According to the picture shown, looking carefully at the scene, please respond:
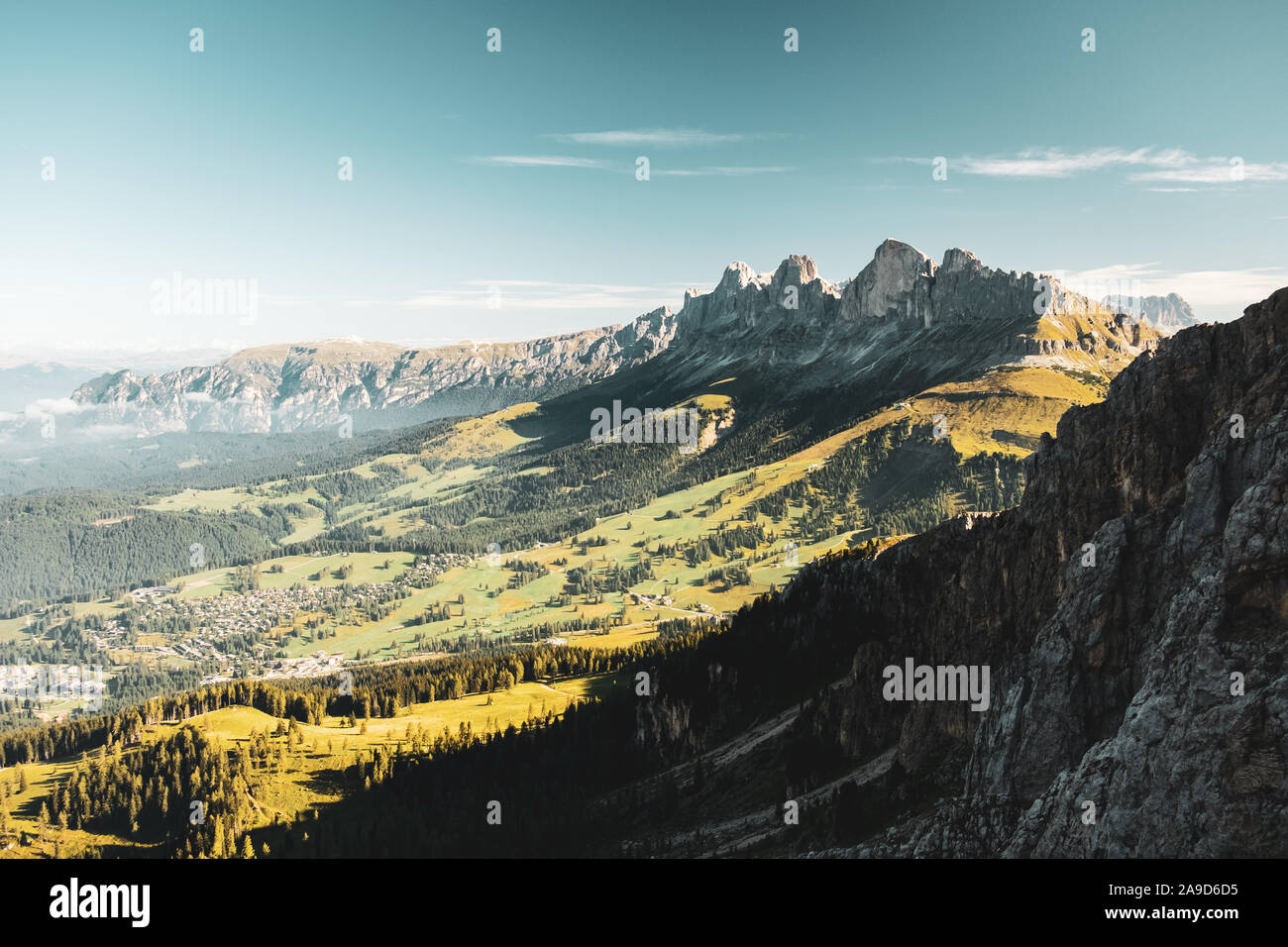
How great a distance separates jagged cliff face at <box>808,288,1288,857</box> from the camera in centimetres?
3619

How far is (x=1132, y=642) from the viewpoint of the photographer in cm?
5088

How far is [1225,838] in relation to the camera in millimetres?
33938

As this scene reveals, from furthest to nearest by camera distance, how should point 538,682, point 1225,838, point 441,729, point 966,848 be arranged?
point 538,682
point 441,729
point 966,848
point 1225,838

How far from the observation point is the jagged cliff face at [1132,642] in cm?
3619

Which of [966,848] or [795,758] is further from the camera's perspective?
[795,758]

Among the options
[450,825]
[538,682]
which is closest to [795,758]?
[450,825]
